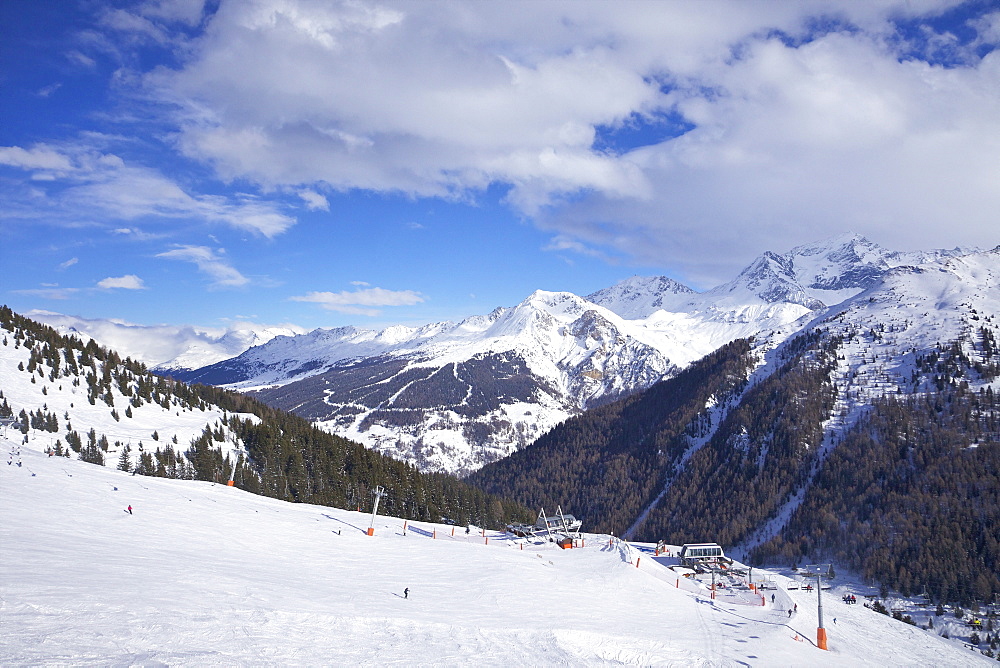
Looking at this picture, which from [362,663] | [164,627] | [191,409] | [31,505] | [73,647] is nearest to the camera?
[73,647]

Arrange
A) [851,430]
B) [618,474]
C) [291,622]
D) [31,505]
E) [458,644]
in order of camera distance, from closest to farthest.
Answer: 1. [291,622]
2. [458,644]
3. [31,505]
4. [851,430]
5. [618,474]

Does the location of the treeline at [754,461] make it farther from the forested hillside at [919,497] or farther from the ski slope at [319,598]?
the ski slope at [319,598]

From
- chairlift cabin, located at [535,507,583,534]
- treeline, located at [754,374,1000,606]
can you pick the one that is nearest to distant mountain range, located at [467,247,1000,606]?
treeline, located at [754,374,1000,606]

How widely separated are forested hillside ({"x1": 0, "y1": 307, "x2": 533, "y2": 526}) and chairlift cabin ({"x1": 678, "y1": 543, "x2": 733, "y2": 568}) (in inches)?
1710

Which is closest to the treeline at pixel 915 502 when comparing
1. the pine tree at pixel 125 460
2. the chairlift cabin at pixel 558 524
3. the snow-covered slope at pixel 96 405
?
the chairlift cabin at pixel 558 524

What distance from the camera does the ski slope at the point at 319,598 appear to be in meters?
20.0

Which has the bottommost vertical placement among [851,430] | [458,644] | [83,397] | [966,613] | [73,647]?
[966,613]

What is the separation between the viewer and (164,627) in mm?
19969

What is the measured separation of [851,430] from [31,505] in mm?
162156

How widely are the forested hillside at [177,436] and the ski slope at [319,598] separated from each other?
→ 75.3 ft

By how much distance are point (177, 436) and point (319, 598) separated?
77880 mm

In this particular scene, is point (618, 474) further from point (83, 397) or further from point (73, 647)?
point (73, 647)

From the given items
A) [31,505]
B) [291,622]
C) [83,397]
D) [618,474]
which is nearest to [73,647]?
[291,622]

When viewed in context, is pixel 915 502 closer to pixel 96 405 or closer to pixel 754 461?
pixel 754 461
